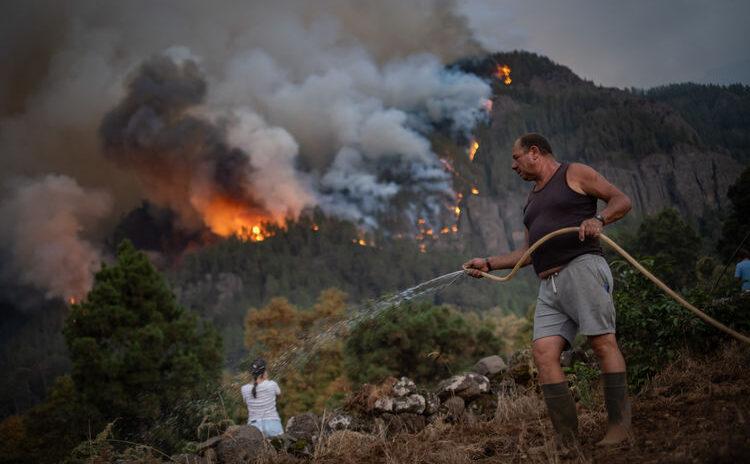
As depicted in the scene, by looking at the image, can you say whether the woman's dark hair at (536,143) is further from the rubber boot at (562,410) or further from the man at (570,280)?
the rubber boot at (562,410)

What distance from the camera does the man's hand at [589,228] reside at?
10.5 ft

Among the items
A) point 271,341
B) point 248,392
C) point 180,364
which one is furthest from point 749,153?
point 248,392

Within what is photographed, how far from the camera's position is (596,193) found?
343cm

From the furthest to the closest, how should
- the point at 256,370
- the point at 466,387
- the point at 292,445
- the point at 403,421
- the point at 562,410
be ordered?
1. the point at 256,370
2. the point at 466,387
3. the point at 403,421
4. the point at 292,445
5. the point at 562,410

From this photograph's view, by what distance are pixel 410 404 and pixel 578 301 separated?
11.4 feet

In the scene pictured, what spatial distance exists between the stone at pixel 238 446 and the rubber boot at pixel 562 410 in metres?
2.71

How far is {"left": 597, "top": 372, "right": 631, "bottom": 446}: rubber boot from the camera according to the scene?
129 inches

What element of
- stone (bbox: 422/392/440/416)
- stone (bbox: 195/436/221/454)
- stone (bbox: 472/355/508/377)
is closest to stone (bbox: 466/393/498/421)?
stone (bbox: 422/392/440/416)

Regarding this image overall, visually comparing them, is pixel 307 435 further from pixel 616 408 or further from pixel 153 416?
pixel 153 416

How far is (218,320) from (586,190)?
159 metres

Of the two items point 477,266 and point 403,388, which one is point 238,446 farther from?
point 477,266

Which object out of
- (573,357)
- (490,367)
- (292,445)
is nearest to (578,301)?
(292,445)

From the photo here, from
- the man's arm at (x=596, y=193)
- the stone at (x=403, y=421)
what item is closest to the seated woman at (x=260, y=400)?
the stone at (x=403, y=421)

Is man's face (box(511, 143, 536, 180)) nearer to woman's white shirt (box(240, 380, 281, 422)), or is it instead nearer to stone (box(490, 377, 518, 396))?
stone (box(490, 377, 518, 396))
